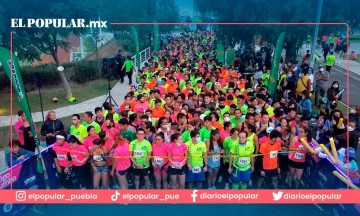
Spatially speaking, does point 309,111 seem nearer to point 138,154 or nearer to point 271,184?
point 271,184

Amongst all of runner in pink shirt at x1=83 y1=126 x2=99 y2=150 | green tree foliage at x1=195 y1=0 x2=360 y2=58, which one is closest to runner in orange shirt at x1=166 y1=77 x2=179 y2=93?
runner in pink shirt at x1=83 y1=126 x2=99 y2=150

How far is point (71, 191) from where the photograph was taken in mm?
5406

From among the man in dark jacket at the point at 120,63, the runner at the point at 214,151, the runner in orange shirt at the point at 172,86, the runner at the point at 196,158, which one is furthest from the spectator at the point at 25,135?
the man in dark jacket at the point at 120,63

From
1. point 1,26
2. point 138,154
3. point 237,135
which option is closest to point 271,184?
point 237,135

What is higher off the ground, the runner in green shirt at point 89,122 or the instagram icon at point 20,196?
the runner in green shirt at point 89,122

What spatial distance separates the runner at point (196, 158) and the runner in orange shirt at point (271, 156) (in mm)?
920

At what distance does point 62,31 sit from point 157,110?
6434mm

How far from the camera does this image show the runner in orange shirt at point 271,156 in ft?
18.0

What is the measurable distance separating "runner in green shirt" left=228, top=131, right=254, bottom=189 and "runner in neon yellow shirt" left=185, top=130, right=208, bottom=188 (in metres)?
0.43

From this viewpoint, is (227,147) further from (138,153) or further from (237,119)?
(138,153)

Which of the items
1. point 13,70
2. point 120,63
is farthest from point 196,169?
point 120,63

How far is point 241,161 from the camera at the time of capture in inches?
217

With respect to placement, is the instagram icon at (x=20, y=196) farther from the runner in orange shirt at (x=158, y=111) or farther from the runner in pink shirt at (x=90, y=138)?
the runner in orange shirt at (x=158, y=111)

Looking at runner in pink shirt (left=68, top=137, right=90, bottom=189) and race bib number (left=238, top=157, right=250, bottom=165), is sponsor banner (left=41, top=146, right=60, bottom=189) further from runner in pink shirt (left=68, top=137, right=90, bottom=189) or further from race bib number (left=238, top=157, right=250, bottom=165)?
race bib number (left=238, top=157, right=250, bottom=165)
